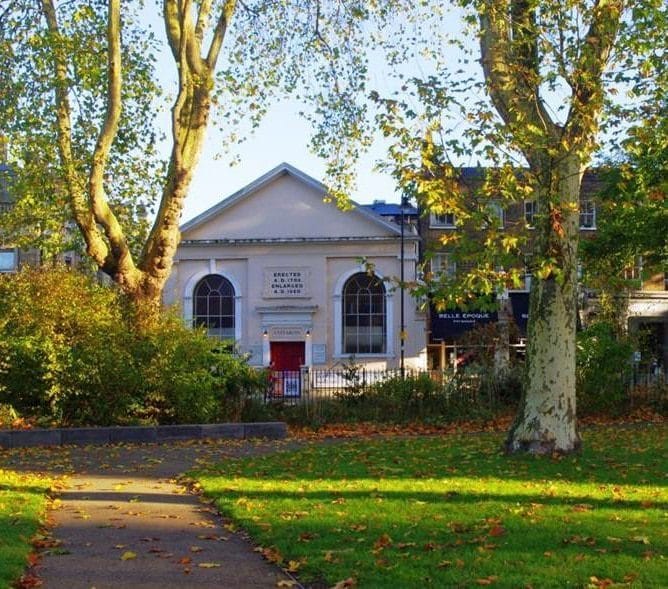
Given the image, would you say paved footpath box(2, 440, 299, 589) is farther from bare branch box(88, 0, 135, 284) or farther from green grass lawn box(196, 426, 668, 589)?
bare branch box(88, 0, 135, 284)

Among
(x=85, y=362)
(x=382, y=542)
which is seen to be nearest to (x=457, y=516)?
(x=382, y=542)

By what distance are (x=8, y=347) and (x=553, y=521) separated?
41.9ft

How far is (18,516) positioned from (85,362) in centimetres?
966

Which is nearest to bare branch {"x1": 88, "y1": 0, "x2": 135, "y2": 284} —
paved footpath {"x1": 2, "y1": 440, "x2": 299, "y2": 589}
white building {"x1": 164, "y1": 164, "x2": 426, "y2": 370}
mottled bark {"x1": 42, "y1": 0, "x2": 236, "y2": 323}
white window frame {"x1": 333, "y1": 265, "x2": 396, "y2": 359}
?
mottled bark {"x1": 42, "y1": 0, "x2": 236, "y2": 323}

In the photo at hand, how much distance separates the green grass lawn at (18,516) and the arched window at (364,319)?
26.2m

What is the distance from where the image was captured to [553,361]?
13305mm

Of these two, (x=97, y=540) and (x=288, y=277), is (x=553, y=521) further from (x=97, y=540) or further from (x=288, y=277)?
(x=288, y=277)

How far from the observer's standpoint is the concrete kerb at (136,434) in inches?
657

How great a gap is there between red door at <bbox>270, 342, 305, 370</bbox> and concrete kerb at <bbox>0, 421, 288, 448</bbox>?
20.3 metres

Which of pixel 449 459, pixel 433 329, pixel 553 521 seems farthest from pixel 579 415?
pixel 433 329

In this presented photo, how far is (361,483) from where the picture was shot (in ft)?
36.4

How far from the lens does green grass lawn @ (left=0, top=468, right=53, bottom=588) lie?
6.74 m

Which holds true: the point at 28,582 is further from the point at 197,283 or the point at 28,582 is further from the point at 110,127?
the point at 197,283

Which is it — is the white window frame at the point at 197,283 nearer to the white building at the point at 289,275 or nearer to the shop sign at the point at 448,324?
the white building at the point at 289,275
